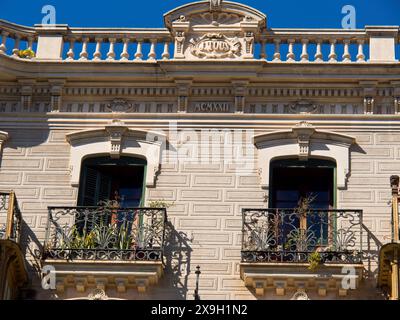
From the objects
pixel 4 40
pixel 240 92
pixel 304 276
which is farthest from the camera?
pixel 4 40

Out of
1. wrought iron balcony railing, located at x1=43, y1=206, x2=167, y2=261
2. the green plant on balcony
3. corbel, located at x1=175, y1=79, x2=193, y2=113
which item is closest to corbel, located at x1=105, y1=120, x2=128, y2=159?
corbel, located at x1=175, y1=79, x2=193, y2=113

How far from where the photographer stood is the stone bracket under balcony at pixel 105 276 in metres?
24.7

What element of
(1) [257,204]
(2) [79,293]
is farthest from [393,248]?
(2) [79,293]

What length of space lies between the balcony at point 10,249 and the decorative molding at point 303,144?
4.46 m

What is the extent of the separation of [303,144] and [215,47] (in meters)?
2.61

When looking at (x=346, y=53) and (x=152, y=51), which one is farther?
(x=152, y=51)

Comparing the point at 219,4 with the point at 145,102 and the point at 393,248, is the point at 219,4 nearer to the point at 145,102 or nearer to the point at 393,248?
the point at 145,102

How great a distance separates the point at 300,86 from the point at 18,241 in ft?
19.3

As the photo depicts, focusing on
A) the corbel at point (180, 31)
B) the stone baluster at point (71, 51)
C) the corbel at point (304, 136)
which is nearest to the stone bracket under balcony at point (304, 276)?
the corbel at point (304, 136)

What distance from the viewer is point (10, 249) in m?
24.4

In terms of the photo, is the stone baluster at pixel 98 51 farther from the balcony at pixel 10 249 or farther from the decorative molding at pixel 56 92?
the balcony at pixel 10 249

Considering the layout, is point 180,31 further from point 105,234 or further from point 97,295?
point 97,295

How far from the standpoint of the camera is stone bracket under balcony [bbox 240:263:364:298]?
24.6m

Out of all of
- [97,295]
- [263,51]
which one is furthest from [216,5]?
[97,295]
